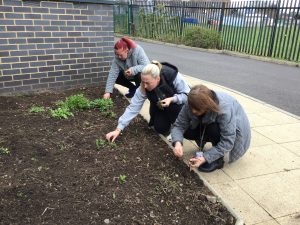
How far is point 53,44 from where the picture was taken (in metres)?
5.79

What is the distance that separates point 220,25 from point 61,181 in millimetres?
12894

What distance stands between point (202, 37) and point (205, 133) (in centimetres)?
1186

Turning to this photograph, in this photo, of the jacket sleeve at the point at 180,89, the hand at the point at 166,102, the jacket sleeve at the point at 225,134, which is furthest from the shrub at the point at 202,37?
the jacket sleeve at the point at 225,134

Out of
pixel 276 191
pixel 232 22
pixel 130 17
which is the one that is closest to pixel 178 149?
pixel 276 191

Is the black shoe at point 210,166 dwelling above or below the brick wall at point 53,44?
below

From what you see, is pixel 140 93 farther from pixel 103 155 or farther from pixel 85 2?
pixel 85 2

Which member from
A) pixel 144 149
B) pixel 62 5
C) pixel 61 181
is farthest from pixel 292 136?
pixel 62 5

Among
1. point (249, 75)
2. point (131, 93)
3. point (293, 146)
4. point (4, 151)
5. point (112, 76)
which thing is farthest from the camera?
point (249, 75)

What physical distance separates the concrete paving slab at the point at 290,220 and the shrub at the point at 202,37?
484 inches

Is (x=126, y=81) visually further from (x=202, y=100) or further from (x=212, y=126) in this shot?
(x=202, y=100)

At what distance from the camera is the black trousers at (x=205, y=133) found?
137 inches

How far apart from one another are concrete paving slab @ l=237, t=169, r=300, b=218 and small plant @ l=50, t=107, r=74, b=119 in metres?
2.45

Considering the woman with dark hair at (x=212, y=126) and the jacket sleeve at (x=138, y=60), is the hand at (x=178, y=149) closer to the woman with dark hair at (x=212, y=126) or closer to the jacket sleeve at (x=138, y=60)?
the woman with dark hair at (x=212, y=126)

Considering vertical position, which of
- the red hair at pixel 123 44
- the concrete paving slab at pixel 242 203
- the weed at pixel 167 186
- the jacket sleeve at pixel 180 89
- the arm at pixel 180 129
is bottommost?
the concrete paving slab at pixel 242 203
